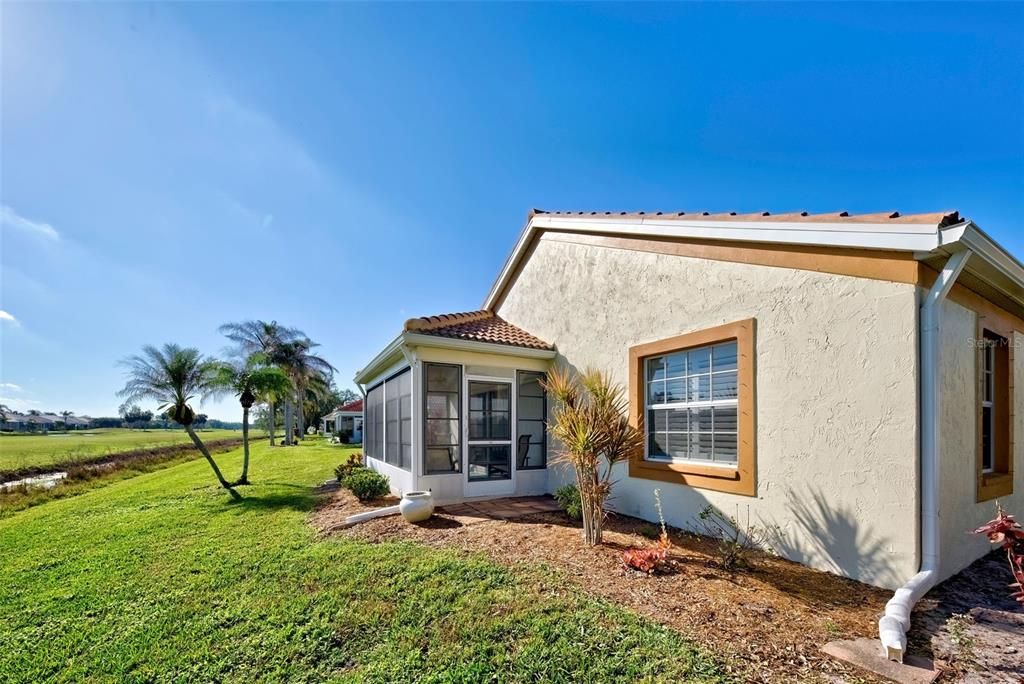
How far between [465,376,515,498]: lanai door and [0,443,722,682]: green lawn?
2996 millimetres

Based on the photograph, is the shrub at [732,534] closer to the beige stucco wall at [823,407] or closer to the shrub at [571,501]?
the beige stucco wall at [823,407]

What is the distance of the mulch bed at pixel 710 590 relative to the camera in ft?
10.8

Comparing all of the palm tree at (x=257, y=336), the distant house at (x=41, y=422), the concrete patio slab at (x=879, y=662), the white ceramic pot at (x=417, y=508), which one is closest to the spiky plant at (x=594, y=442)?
the white ceramic pot at (x=417, y=508)

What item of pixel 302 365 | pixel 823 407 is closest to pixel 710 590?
Answer: pixel 823 407

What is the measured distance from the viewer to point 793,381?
5383 millimetres

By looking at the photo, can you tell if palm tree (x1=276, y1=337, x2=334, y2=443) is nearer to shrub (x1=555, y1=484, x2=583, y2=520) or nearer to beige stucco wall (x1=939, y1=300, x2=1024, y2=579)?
shrub (x1=555, y1=484, x2=583, y2=520)

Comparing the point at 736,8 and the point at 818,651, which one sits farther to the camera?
the point at 736,8

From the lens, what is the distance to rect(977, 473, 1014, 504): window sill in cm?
548

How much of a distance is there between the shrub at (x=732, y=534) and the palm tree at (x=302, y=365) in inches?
1349

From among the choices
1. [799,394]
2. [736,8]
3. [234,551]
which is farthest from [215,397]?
[736,8]

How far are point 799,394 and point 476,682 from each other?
486cm

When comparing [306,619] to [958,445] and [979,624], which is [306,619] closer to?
[979,624]

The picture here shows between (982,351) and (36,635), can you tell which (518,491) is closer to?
(36,635)

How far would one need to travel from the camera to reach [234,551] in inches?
257
